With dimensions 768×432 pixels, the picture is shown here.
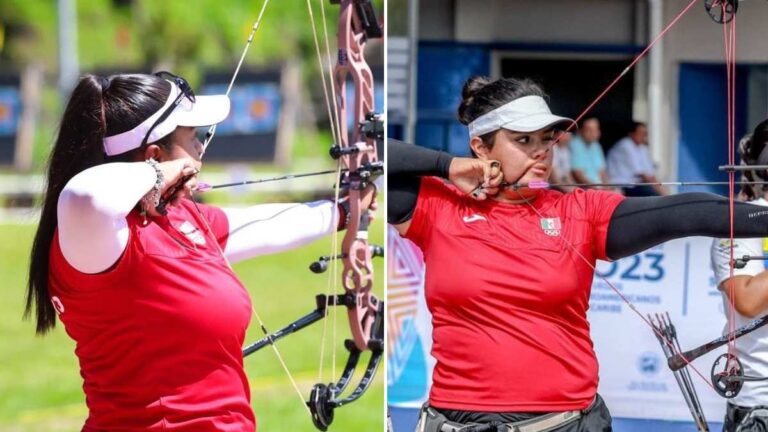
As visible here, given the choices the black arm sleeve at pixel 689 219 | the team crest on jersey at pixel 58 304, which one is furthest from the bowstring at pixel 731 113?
the team crest on jersey at pixel 58 304

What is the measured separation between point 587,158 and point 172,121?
1.08m

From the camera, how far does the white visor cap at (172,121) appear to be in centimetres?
218

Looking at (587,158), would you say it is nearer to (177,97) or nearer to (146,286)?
(177,97)

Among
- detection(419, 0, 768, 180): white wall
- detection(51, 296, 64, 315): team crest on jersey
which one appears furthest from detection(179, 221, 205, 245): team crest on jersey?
detection(419, 0, 768, 180): white wall

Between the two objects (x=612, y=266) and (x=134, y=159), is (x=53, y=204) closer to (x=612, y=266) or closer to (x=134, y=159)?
(x=134, y=159)

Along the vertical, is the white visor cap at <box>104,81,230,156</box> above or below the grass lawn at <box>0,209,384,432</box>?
above

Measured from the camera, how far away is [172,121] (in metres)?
2.20

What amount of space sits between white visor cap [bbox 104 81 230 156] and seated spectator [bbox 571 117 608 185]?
0.95 m

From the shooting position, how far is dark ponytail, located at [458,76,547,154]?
2.31 m

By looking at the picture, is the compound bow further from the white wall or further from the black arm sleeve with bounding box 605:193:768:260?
the black arm sleeve with bounding box 605:193:768:260

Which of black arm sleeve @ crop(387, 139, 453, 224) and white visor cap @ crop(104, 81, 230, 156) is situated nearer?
white visor cap @ crop(104, 81, 230, 156)

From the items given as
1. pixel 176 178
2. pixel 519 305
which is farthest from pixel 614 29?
pixel 176 178

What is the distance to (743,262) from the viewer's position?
2357 millimetres

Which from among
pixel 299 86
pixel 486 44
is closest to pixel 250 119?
pixel 299 86
